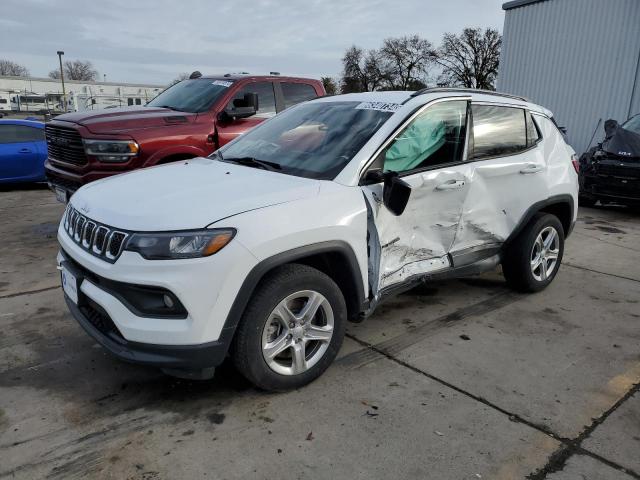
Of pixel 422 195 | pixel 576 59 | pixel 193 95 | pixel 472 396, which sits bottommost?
pixel 472 396

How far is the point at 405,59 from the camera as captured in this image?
5534cm

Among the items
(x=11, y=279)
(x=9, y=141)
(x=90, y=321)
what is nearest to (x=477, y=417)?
(x=90, y=321)

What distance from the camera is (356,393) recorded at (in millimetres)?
3053

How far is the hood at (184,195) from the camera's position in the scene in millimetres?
2613

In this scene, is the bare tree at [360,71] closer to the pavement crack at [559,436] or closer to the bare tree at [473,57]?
the bare tree at [473,57]

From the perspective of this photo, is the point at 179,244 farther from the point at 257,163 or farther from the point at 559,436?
the point at 559,436

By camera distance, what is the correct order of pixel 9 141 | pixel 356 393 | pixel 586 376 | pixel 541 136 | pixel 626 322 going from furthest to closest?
pixel 9 141
pixel 541 136
pixel 626 322
pixel 586 376
pixel 356 393

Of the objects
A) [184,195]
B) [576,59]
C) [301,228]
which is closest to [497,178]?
[301,228]

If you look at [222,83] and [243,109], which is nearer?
[243,109]

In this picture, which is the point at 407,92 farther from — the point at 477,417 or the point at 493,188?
the point at 477,417

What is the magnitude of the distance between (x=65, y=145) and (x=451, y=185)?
447 cm

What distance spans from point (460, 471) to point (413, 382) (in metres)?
0.80

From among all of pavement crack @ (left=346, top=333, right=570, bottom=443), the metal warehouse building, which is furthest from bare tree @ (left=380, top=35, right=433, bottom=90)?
pavement crack @ (left=346, top=333, right=570, bottom=443)

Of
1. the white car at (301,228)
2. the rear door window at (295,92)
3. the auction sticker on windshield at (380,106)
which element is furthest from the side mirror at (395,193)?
the rear door window at (295,92)
